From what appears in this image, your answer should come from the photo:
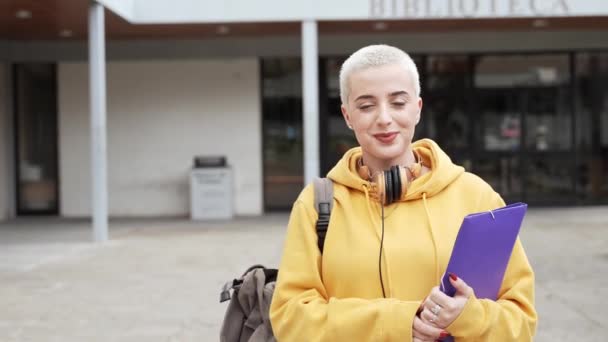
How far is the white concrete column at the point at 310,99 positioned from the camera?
1098 cm

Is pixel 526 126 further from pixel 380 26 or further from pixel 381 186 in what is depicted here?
pixel 381 186

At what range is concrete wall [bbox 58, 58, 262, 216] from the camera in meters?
14.1

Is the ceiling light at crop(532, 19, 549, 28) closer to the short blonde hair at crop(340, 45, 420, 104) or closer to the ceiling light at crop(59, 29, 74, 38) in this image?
the ceiling light at crop(59, 29, 74, 38)

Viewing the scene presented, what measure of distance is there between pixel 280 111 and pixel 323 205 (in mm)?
12442

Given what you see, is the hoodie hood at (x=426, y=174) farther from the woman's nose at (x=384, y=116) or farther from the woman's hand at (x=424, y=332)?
the woman's hand at (x=424, y=332)

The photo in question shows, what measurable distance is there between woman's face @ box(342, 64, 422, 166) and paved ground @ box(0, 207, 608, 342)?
3.46 m

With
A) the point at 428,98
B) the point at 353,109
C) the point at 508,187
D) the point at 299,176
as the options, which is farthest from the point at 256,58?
the point at 353,109

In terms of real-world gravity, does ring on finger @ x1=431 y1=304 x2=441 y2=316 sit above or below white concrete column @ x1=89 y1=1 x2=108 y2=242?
below

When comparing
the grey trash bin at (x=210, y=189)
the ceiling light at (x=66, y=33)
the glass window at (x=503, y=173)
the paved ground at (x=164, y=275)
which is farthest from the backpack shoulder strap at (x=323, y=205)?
the glass window at (x=503, y=173)

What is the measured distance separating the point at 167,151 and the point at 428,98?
5.12 m

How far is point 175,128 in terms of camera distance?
46.3 ft

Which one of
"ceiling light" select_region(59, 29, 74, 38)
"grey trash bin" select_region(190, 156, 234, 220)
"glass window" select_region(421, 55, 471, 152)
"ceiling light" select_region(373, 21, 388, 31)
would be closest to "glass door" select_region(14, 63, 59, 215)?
"ceiling light" select_region(59, 29, 74, 38)

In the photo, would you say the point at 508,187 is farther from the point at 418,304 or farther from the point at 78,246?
the point at 418,304

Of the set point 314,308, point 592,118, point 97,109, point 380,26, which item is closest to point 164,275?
point 97,109
